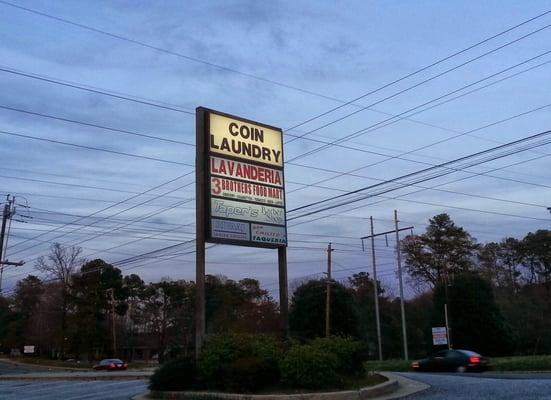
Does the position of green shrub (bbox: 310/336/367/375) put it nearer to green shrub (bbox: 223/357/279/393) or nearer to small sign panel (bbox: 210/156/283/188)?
green shrub (bbox: 223/357/279/393)

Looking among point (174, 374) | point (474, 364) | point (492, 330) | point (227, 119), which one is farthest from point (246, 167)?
point (492, 330)

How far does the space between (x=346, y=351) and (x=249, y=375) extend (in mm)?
2935

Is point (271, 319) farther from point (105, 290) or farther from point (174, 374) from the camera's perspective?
point (174, 374)

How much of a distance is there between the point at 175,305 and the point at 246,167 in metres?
81.2

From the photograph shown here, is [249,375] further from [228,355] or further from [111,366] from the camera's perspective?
[111,366]

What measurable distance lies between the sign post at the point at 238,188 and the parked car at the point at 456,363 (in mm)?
13775

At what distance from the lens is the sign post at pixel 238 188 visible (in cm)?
2019

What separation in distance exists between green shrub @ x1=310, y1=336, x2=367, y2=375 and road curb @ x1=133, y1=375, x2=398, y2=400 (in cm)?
94

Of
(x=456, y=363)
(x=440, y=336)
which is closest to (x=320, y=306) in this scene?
(x=440, y=336)

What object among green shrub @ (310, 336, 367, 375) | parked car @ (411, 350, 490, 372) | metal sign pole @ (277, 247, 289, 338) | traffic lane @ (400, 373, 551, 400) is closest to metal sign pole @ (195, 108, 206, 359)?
metal sign pole @ (277, 247, 289, 338)

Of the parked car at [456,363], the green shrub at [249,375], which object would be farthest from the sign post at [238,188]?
the parked car at [456,363]

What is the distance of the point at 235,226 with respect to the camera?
20.8 meters

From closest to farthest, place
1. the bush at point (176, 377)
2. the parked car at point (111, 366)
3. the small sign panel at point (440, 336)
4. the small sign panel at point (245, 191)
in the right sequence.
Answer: the bush at point (176, 377) < the small sign panel at point (245, 191) < the small sign panel at point (440, 336) < the parked car at point (111, 366)

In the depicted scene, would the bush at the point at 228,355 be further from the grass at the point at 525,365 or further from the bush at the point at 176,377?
the grass at the point at 525,365
